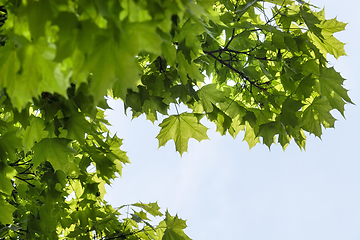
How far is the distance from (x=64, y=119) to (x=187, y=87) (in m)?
1.04

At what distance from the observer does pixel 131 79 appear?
1053mm

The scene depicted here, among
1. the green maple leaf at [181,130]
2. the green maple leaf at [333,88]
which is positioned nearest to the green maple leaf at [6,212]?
the green maple leaf at [181,130]

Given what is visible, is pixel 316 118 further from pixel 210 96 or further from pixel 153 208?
pixel 153 208

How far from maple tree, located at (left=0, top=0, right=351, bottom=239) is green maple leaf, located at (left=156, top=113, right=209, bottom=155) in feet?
0.04

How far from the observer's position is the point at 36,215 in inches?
129

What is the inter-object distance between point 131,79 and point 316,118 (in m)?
2.50

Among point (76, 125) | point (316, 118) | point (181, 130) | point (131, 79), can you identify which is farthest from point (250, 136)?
point (131, 79)

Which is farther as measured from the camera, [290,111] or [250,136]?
[250,136]

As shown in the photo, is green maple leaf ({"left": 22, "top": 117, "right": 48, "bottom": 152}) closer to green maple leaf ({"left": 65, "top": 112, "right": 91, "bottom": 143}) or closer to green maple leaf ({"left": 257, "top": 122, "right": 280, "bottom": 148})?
green maple leaf ({"left": 65, "top": 112, "right": 91, "bottom": 143})

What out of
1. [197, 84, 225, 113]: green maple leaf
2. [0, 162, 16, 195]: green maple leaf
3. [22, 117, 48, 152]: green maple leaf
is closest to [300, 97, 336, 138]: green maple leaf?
[197, 84, 225, 113]: green maple leaf

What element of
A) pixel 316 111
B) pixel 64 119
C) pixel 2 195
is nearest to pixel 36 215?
pixel 2 195

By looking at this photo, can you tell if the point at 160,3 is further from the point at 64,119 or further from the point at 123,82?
the point at 64,119

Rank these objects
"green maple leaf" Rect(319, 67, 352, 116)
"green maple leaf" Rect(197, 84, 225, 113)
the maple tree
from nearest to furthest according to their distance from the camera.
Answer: the maple tree, "green maple leaf" Rect(319, 67, 352, 116), "green maple leaf" Rect(197, 84, 225, 113)

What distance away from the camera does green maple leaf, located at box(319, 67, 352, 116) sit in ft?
9.09
